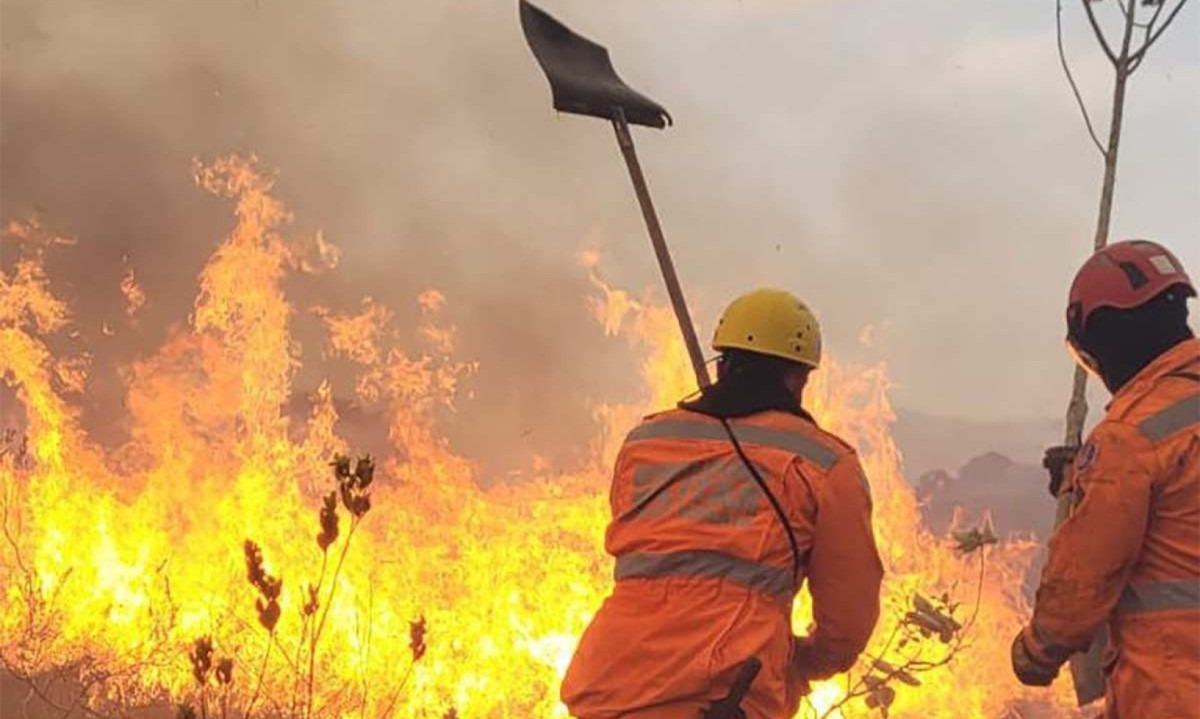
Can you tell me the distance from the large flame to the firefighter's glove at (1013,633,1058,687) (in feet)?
17.6

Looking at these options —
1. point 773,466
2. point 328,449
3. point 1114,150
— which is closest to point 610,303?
point 328,449

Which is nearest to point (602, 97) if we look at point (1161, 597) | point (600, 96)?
point (600, 96)

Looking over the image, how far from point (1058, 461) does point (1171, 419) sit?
24.9 inches

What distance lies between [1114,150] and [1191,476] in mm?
2062

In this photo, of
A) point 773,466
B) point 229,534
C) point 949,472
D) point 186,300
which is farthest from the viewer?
point 949,472

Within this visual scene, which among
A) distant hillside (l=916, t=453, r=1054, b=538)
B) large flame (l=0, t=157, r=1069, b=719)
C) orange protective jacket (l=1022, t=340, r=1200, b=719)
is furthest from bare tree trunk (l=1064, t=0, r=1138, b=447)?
distant hillside (l=916, t=453, r=1054, b=538)

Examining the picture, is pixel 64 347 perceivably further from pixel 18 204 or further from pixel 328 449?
pixel 328 449

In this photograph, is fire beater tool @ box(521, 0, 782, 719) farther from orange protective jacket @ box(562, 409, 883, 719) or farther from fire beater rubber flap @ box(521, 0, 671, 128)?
orange protective jacket @ box(562, 409, 883, 719)

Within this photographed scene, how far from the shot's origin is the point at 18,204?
13.7 m

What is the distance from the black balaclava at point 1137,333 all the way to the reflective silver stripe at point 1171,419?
236 millimetres

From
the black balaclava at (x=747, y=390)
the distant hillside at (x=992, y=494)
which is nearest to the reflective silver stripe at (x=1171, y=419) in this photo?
the black balaclava at (x=747, y=390)

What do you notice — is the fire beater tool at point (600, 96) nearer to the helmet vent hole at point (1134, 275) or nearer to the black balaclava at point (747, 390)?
the black balaclava at point (747, 390)

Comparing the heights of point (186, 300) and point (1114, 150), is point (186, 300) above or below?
above

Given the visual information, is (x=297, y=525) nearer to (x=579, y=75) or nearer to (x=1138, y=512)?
(x=579, y=75)
